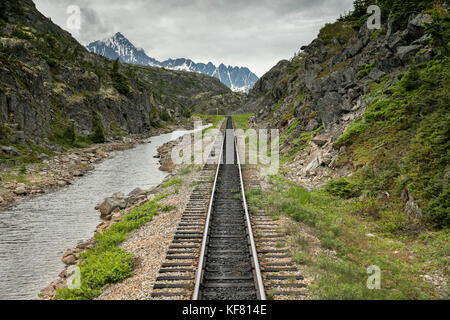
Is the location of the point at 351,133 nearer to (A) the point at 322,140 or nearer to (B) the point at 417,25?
(A) the point at 322,140

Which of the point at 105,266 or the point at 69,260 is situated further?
the point at 69,260

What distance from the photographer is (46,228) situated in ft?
44.9

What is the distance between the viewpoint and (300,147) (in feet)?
68.8

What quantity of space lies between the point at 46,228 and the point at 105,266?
860 cm

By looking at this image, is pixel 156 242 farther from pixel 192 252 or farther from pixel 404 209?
pixel 404 209

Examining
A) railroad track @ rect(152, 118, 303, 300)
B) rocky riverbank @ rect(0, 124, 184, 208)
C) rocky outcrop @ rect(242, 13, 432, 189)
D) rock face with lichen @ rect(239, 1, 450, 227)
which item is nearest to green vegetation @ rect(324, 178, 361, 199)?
rock face with lichen @ rect(239, 1, 450, 227)

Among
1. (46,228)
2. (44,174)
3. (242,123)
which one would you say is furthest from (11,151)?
(242,123)

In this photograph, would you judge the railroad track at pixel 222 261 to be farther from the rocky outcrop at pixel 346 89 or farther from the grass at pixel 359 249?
the rocky outcrop at pixel 346 89

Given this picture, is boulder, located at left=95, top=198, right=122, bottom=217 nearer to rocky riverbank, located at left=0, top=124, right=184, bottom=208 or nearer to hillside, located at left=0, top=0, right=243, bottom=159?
rocky riverbank, located at left=0, top=124, right=184, bottom=208

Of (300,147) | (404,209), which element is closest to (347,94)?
(300,147)

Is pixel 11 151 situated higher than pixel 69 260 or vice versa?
pixel 11 151

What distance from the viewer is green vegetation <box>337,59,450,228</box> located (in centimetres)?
885

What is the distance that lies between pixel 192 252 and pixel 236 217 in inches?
117
